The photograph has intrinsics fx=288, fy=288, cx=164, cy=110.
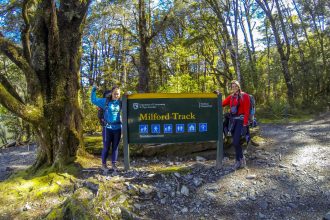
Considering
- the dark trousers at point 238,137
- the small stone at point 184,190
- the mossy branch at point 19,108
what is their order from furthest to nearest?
the dark trousers at point 238,137
the mossy branch at point 19,108
the small stone at point 184,190

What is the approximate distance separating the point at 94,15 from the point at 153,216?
57.7 ft

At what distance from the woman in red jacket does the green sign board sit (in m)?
0.42

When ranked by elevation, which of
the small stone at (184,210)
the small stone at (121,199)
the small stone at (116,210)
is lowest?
the small stone at (184,210)

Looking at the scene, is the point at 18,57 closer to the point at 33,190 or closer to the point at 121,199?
the point at 33,190

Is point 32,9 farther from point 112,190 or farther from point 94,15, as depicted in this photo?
point 94,15

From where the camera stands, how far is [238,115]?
20.3ft

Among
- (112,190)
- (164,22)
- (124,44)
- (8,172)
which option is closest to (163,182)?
(112,190)

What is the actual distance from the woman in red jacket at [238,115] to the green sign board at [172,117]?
42cm

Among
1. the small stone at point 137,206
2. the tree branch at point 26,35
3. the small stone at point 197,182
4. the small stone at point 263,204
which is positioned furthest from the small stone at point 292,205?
the tree branch at point 26,35

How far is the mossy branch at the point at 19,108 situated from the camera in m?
5.43

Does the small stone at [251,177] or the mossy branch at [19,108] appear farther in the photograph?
the small stone at [251,177]

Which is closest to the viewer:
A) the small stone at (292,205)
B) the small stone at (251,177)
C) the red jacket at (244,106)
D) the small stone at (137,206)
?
the small stone at (137,206)

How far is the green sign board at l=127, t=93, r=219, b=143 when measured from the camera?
624 centimetres

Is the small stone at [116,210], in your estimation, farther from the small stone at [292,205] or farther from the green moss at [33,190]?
the small stone at [292,205]
